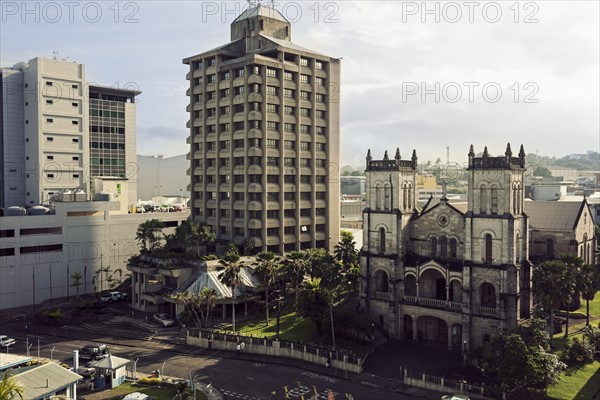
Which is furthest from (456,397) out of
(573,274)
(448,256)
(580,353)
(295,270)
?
(295,270)

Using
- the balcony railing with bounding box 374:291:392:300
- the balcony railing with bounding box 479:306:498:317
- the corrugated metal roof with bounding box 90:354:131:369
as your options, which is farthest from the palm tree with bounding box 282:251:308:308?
the corrugated metal roof with bounding box 90:354:131:369

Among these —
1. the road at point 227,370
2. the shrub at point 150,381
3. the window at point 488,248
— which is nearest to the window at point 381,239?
the window at point 488,248

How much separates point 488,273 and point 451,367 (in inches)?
538

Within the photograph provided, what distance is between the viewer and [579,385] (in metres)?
57.2

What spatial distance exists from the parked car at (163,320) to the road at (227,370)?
7.51 meters

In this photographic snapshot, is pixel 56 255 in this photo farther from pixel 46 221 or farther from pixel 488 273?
pixel 488 273

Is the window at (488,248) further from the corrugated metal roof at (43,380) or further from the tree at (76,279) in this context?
the tree at (76,279)

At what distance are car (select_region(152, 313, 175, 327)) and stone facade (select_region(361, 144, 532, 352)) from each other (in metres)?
32.1

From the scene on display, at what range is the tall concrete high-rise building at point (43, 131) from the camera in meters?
122

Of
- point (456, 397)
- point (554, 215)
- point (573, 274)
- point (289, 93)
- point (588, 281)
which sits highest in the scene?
point (289, 93)

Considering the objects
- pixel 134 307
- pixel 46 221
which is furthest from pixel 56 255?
pixel 134 307

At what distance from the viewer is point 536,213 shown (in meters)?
91.9

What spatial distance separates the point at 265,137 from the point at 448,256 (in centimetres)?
4701

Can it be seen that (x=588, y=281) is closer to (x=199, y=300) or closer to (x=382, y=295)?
(x=382, y=295)
